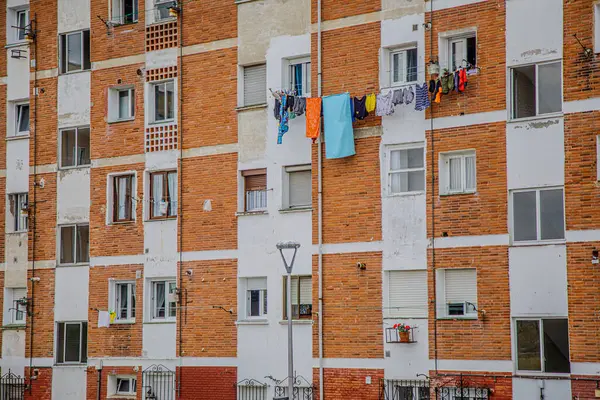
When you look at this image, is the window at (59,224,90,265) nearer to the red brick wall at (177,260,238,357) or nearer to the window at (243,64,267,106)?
the red brick wall at (177,260,238,357)

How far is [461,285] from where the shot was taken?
30359 millimetres

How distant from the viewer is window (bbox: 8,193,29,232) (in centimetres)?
4025

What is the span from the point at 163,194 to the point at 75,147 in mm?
4484

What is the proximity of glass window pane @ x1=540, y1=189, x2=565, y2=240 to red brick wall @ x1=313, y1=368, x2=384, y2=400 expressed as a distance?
6118 mm

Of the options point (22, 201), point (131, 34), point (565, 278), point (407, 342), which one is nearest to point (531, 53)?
point (565, 278)

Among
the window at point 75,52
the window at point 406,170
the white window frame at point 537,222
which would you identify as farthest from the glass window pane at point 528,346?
the window at point 75,52

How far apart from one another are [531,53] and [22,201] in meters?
19.7

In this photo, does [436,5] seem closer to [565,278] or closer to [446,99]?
[446,99]

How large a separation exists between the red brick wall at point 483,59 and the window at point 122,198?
457 inches

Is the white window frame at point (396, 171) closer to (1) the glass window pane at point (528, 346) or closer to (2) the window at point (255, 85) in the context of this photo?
(1) the glass window pane at point (528, 346)

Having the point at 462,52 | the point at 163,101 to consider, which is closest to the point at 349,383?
the point at 462,52

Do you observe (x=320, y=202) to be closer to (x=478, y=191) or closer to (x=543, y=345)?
(x=478, y=191)

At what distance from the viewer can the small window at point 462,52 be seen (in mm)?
30828

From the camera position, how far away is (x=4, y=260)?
40.4 metres
